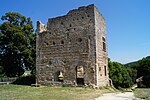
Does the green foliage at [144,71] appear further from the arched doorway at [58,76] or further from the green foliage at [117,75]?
the arched doorway at [58,76]

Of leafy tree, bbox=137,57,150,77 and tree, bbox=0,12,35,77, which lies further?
leafy tree, bbox=137,57,150,77

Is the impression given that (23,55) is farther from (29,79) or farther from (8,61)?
(29,79)

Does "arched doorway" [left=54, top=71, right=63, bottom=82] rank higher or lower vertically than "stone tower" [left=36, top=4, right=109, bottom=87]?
lower

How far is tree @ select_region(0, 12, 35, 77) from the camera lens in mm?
27469

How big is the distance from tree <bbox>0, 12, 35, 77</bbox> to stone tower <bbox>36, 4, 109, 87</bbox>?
25.6 feet

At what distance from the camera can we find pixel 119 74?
35281 mm

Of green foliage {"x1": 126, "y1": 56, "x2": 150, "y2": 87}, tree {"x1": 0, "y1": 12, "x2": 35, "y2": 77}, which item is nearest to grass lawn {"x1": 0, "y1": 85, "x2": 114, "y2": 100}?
tree {"x1": 0, "y1": 12, "x2": 35, "y2": 77}

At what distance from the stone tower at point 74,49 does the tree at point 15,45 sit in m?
7.80

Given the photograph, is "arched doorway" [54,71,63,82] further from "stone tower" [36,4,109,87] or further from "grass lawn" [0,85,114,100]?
"grass lawn" [0,85,114,100]

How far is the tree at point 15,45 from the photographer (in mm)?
27469

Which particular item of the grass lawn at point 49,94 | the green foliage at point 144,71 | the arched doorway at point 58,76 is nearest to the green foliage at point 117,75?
the green foliage at point 144,71

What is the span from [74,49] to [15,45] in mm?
12515

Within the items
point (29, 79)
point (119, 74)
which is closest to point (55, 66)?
point (29, 79)

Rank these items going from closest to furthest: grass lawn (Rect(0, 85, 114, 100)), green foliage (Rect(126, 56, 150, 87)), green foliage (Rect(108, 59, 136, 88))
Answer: grass lawn (Rect(0, 85, 114, 100))
green foliage (Rect(108, 59, 136, 88))
green foliage (Rect(126, 56, 150, 87))
